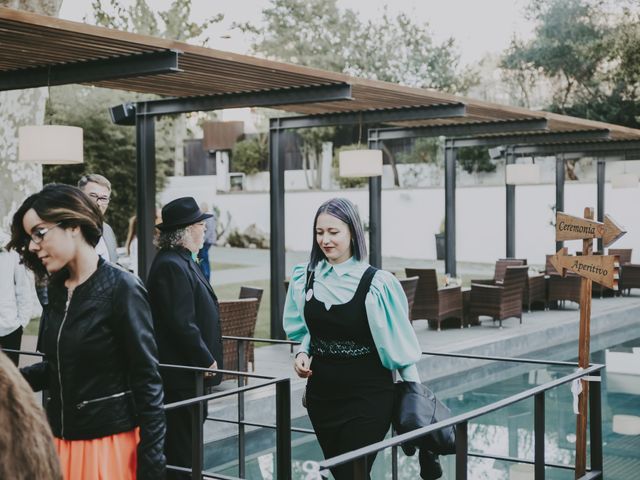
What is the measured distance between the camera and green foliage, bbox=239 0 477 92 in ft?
113

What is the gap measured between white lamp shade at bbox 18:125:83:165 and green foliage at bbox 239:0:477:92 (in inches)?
1086

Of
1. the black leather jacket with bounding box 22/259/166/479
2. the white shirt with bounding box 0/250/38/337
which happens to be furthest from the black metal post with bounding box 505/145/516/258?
A: the black leather jacket with bounding box 22/259/166/479

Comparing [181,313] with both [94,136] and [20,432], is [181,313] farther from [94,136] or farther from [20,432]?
[94,136]

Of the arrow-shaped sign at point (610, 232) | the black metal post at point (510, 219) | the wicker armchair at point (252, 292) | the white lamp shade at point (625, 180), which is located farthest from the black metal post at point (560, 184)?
the arrow-shaped sign at point (610, 232)

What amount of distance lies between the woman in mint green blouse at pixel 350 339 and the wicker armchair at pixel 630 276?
45.4 feet

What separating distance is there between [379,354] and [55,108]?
2063 centimetres

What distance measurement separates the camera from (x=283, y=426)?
12.6ft

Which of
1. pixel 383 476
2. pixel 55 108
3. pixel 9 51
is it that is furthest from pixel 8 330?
pixel 55 108

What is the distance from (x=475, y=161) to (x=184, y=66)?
23.5m

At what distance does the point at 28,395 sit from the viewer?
1.21 m

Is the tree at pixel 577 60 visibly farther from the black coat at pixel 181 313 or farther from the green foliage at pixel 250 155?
the black coat at pixel 181 313

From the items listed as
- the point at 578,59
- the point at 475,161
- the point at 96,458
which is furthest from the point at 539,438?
the point at 578,59

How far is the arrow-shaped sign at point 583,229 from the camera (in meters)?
4.98

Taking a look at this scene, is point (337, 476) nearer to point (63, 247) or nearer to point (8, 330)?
point (63, 247)
